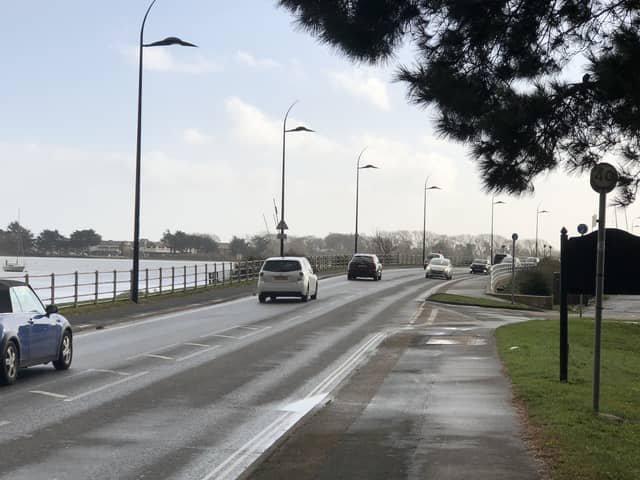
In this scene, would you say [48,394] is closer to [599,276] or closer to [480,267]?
[599,276]

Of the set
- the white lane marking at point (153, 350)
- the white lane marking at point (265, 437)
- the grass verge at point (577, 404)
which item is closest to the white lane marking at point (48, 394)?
the white lane marking at point (265, 437)

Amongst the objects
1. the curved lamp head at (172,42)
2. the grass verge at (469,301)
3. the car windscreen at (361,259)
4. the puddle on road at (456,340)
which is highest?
the curved lamp head at (172,42)

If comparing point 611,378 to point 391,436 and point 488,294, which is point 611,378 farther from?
point 488,294

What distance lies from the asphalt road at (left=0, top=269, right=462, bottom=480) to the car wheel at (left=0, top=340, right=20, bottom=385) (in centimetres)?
22

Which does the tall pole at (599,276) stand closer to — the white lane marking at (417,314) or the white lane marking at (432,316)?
the white lane marking at (417,314)

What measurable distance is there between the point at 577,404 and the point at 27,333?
791 centimetres

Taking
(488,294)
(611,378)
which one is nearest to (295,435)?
(611,378)

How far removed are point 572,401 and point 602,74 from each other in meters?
4.30

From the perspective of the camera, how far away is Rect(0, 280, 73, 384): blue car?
47.4ft

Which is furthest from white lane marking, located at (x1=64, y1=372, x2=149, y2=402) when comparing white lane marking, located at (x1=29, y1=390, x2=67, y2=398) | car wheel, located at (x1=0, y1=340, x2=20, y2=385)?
car wheel, located at (x1=0, y1=340, x2=20, y2=385)

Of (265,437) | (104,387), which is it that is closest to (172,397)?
(104,387)

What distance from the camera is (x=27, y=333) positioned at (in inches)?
597

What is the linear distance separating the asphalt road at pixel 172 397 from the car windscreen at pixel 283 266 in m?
11.1

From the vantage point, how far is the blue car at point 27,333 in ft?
47.4
